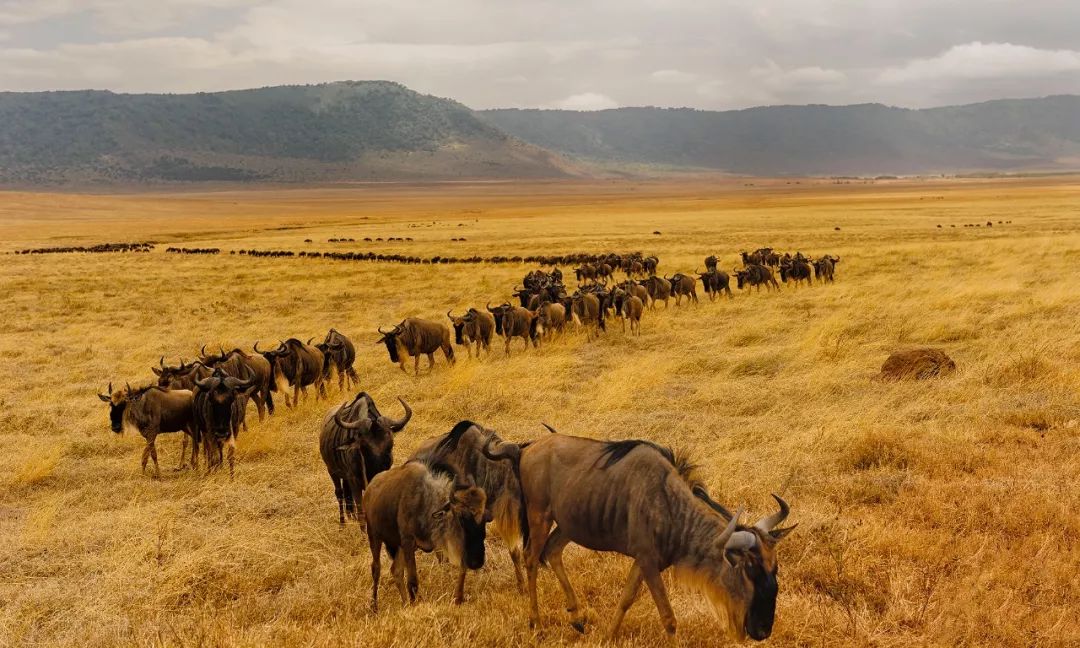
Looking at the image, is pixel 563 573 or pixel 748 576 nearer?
pixel 748 576

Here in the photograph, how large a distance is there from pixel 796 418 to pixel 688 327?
10086 millimetres

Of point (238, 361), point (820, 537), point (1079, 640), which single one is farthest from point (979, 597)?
point (238, 361)

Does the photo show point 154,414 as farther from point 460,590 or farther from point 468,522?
point 468,522

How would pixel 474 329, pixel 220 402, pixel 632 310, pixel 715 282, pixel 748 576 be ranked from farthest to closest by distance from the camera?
pixel 715 282 → pixel 632 310 → pixel 474 329 → pixel 220 402 → pixel 748 576

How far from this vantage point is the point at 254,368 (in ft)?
41.4

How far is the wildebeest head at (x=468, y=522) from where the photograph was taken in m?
5.65

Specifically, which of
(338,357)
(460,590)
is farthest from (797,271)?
(460,590)

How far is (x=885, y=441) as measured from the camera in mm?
8727

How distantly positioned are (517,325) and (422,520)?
1275 centimetres

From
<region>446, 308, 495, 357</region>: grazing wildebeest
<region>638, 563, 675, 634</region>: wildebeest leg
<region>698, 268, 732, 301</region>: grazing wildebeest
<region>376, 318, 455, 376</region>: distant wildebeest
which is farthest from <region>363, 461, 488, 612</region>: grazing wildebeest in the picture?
<region>698, 268, 732, 301</region>: grazing wildebeest

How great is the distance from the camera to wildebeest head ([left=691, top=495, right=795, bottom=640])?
4.37 meters

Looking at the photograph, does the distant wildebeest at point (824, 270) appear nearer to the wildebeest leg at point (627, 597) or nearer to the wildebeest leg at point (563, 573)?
the wildebeest leg at point (563, 573)

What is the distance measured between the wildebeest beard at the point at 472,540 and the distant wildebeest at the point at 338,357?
954 cm

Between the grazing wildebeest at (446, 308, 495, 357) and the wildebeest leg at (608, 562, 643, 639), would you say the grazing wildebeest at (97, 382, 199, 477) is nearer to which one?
the wildebeest leg at (608, 562, 643, 639)
